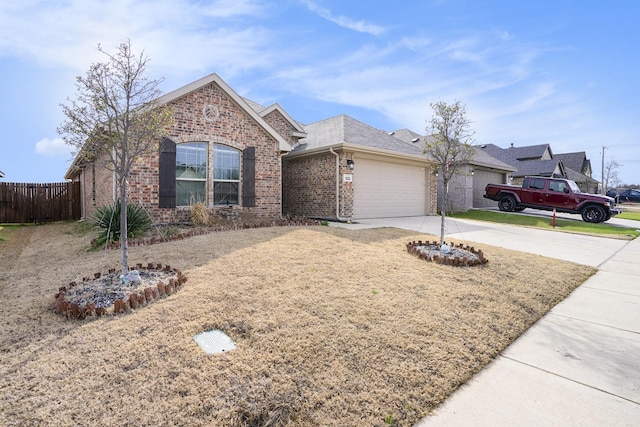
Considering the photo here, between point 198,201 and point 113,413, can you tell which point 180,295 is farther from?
point 198,201

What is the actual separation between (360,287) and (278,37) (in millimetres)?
7238

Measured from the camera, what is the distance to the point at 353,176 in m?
12.2

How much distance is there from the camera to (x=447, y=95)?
269 inches

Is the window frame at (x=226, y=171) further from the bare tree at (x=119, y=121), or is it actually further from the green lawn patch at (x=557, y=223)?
the green lawn patch at (x=557, y=223)

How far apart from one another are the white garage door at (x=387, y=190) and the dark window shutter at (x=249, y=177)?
3868 millimetres

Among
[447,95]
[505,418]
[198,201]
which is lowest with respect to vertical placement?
[505,418]

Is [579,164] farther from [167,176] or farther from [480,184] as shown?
[167,176]

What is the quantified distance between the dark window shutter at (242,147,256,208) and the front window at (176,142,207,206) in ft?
4.06

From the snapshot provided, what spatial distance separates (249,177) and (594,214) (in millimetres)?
15385

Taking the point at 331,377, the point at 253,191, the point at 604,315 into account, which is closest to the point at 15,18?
the point at 253,191

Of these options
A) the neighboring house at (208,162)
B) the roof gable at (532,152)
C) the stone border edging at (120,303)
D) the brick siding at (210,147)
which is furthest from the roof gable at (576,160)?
the stone border edging at (120,303)

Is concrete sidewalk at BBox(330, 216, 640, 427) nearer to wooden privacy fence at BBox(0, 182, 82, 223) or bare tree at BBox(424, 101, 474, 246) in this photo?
bare tree at BBox(424, 101, 474, 246)

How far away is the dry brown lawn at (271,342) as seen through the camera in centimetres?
216

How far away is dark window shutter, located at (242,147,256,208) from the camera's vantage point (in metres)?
10.6
